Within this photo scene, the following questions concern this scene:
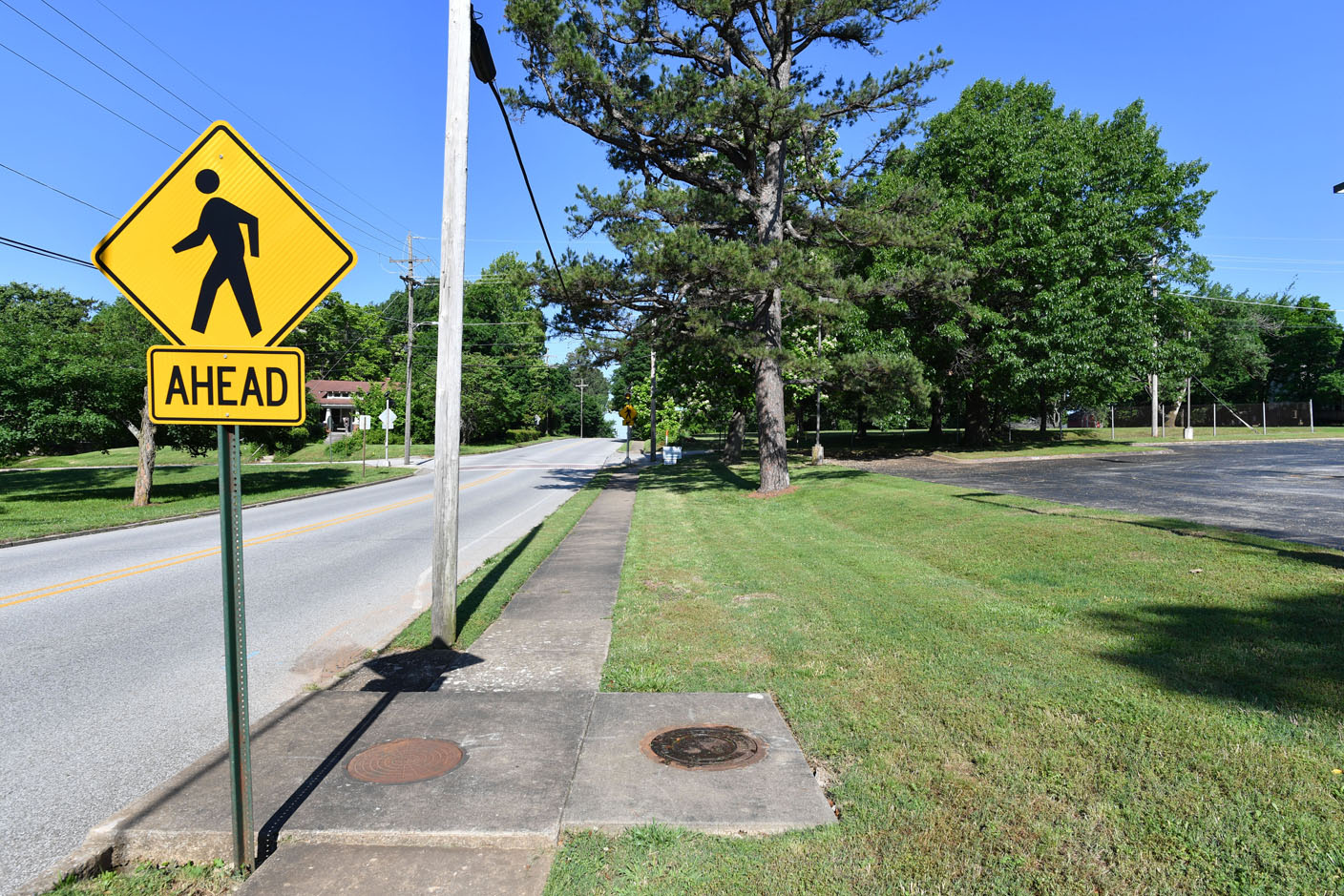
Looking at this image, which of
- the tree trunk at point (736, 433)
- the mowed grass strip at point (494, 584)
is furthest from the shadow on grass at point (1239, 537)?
the tree trunk at point (736, 433)

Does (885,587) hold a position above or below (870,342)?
below

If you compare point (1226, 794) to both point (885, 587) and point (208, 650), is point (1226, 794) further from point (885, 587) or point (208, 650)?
point (208, 650)

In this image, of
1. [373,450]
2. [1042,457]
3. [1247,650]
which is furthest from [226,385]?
[373,450]

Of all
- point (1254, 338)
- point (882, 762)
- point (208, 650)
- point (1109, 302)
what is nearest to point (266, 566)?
point (208, 650)

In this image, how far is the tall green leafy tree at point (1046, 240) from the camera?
2897cm

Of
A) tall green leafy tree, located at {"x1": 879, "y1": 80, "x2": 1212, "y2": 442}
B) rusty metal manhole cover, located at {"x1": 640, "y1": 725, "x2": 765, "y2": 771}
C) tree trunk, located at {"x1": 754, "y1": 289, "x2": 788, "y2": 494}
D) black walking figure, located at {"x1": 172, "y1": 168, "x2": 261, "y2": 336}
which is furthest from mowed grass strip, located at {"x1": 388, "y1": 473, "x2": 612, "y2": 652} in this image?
tall green leafy tree, located at {"x1": 879, "y1": 80, "x2": 1212, "y2": 442}

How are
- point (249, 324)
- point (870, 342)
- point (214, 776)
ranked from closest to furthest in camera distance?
point (249, 324) → point (214, 776) → point (870, 342)

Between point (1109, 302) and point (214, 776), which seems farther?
point (1109, 302)

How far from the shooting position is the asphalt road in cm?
399

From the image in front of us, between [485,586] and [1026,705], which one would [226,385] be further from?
[485,586]

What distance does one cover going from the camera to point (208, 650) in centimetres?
651

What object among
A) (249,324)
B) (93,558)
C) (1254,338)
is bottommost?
(93,558)

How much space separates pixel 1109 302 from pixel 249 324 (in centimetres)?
3279

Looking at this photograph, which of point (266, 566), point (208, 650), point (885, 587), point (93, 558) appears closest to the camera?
point (208, 650)
